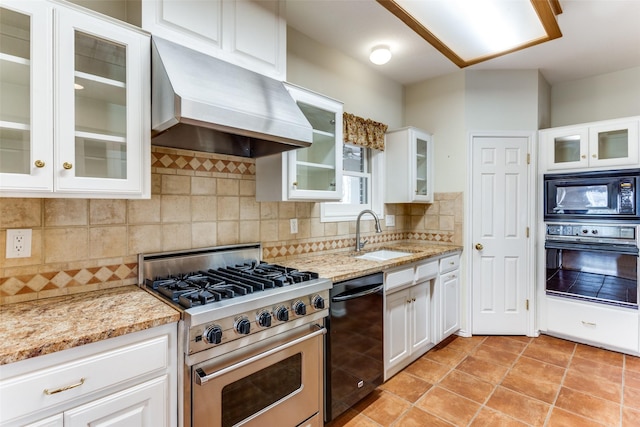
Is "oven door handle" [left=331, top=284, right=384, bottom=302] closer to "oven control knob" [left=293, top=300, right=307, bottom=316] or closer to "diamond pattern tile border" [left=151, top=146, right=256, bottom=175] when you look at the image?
"oven control knob" [left=293, top=300, right=307, bottom=316]

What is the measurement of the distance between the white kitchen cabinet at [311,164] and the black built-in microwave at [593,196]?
2229 millimetres

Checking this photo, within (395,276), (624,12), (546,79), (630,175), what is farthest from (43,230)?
(546,79)

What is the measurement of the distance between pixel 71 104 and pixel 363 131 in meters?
2.25

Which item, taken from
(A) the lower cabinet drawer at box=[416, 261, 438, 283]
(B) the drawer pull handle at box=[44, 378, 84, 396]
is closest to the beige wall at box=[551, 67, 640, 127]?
(A) the lower cabinet drawer at box=[416, 261, 438, 283]

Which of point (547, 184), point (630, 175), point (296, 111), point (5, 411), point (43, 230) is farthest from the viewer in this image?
point (547, 184)

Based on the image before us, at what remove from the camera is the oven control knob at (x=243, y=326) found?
134 centimetres

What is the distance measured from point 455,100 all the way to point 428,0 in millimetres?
1606

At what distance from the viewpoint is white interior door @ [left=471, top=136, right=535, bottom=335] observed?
125 inches

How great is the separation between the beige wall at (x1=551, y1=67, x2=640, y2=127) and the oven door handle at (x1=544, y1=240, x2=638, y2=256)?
4.61 ft

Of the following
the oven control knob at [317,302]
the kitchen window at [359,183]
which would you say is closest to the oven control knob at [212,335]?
the oven control knob at [317,302]

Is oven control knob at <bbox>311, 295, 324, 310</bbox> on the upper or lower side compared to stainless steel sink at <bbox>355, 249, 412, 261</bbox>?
lower

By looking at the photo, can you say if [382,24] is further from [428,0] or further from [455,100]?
[455,100]

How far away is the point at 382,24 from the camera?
95.2 inches

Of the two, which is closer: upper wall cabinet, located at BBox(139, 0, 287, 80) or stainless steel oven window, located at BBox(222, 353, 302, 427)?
stainless steel oven window, located at BBox(222, 353, 302, 427)
